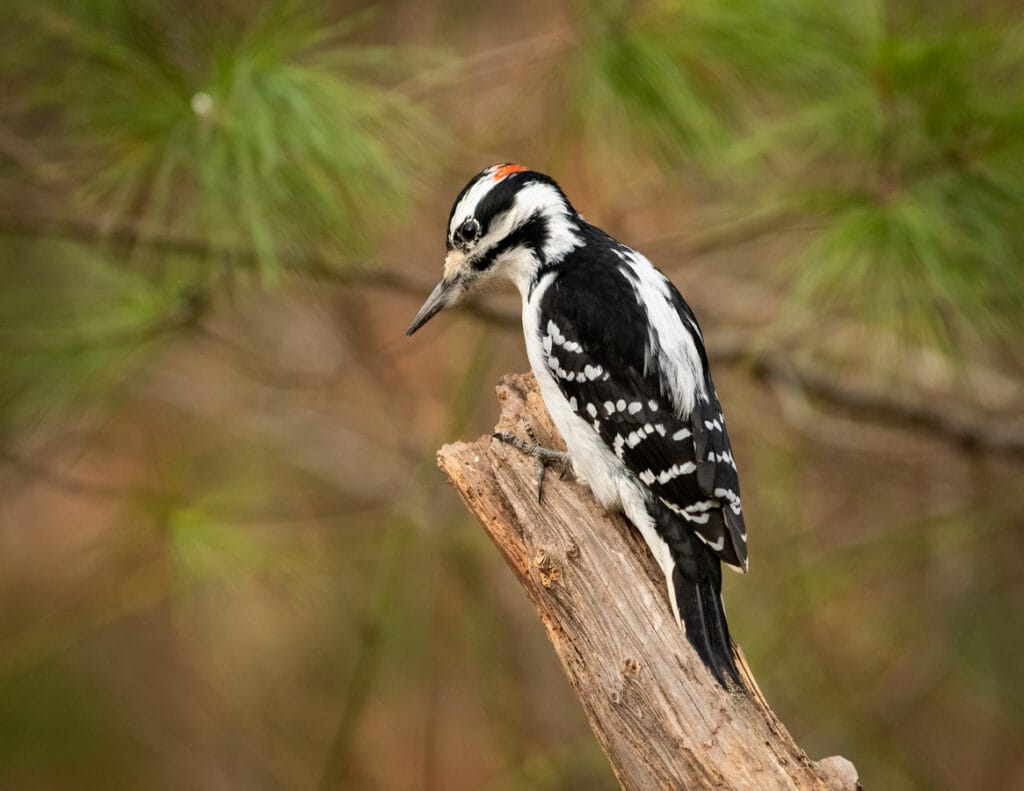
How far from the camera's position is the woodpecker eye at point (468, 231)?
2.25 m

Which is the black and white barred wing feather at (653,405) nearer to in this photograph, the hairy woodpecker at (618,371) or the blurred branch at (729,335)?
the hairy woodpecker at (618,371)

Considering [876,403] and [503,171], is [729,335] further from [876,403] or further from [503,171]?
[503,171]

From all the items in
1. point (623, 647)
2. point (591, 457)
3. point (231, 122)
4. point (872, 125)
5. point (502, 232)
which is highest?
point (231, 122)

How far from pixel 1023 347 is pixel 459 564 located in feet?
7.08

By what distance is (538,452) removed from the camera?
2121 mm

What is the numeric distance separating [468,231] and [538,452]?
0.48m

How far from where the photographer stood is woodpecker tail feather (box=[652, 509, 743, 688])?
1.75 m

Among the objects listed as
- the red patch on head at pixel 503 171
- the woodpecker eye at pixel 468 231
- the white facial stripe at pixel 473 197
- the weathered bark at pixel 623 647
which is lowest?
the weathered bark at pixel 623 647

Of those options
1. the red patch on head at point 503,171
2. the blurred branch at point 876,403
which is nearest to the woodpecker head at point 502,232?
the red patch on head at point 503,171

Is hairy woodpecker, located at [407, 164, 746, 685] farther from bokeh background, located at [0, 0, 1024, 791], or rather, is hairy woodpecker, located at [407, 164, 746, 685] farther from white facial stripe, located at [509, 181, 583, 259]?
bokeh background, located at [0, 0, 1024, 791]

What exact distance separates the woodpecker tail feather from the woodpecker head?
62 cm

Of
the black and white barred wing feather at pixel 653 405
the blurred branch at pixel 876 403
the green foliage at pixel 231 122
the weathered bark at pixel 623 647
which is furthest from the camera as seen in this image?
the blurred branch at pixel 876 403

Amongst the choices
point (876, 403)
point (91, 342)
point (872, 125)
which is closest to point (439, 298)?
point (91, 342)

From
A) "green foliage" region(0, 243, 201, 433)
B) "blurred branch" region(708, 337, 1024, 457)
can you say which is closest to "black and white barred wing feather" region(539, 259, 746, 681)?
"blurred branch" region(708, 337, 1024, 457)
